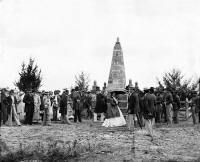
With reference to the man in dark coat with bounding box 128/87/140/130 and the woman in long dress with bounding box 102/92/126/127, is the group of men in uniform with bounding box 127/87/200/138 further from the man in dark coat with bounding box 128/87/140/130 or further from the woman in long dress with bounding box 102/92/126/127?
the woman in long dress with bounding box 102/92/126/127

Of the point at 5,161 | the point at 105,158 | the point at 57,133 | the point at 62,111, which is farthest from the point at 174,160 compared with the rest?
the point at 62,111

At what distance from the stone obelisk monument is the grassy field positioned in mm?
8562

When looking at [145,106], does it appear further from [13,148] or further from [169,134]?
[13,148]

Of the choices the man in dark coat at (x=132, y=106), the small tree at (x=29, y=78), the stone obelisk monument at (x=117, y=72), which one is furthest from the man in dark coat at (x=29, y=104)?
the small tree at (x=29, y=78)

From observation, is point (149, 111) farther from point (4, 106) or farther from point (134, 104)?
point (4, 106)

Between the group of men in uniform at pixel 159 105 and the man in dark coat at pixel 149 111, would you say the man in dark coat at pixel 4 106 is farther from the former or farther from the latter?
the man in dark coat at pixel 149 111

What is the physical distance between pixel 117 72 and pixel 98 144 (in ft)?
41.9

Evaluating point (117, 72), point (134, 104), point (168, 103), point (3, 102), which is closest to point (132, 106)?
point (134, 104)

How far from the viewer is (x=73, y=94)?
66.1 ft

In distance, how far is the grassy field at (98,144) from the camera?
35.0 feet

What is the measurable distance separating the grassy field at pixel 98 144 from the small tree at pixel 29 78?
19.9m

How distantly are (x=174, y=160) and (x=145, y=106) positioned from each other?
15.5 feet

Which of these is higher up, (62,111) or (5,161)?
(62,111)

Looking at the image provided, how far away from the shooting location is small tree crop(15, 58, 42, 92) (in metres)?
35.3
